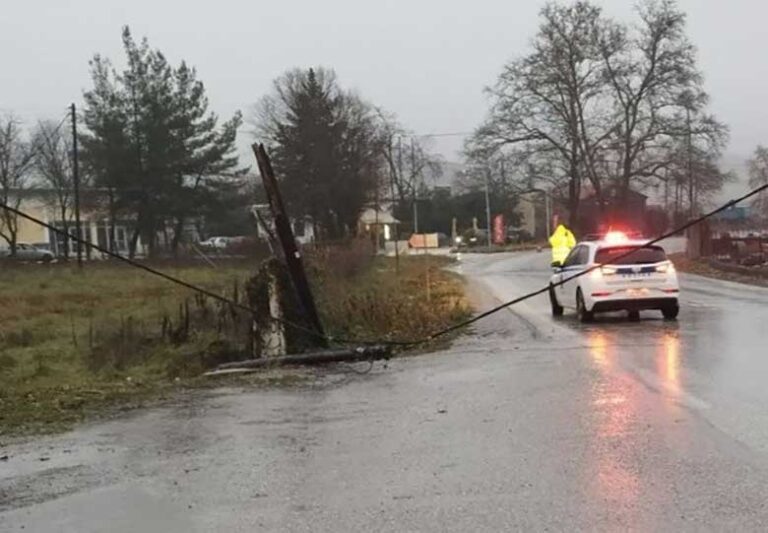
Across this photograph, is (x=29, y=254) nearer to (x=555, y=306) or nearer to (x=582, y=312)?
(x=555, y=306)

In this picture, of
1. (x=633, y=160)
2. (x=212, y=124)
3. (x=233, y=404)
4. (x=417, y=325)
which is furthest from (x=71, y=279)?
(x=633, y=160)

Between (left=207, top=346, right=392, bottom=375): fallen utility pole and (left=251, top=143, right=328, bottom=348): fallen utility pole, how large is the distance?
2.83 feet

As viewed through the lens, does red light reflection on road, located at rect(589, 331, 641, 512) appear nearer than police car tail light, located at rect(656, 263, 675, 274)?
Yes

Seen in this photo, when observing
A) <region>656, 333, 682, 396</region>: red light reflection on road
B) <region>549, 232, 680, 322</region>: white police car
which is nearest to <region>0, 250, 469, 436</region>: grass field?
<region>549, 232, 680, 322</region>: white police car

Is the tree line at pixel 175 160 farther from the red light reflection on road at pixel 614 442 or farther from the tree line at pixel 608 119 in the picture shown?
the red light reflection on road at pixel 614 442

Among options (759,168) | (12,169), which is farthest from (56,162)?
(759,168)

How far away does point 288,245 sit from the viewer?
14.6m

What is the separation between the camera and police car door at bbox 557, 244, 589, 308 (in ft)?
64.8

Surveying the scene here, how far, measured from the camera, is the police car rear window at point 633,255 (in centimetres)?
1858

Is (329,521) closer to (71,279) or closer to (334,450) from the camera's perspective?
(334,450)

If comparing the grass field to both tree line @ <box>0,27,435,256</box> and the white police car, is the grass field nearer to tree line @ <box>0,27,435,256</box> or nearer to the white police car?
the white police car

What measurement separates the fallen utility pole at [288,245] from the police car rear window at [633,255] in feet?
21.4

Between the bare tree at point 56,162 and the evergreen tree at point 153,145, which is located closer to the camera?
the evergreen tree at point 153,145

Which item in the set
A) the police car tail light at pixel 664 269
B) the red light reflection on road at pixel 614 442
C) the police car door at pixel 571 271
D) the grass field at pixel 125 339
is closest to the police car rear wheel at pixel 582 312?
the police car door at pixel 571 271
